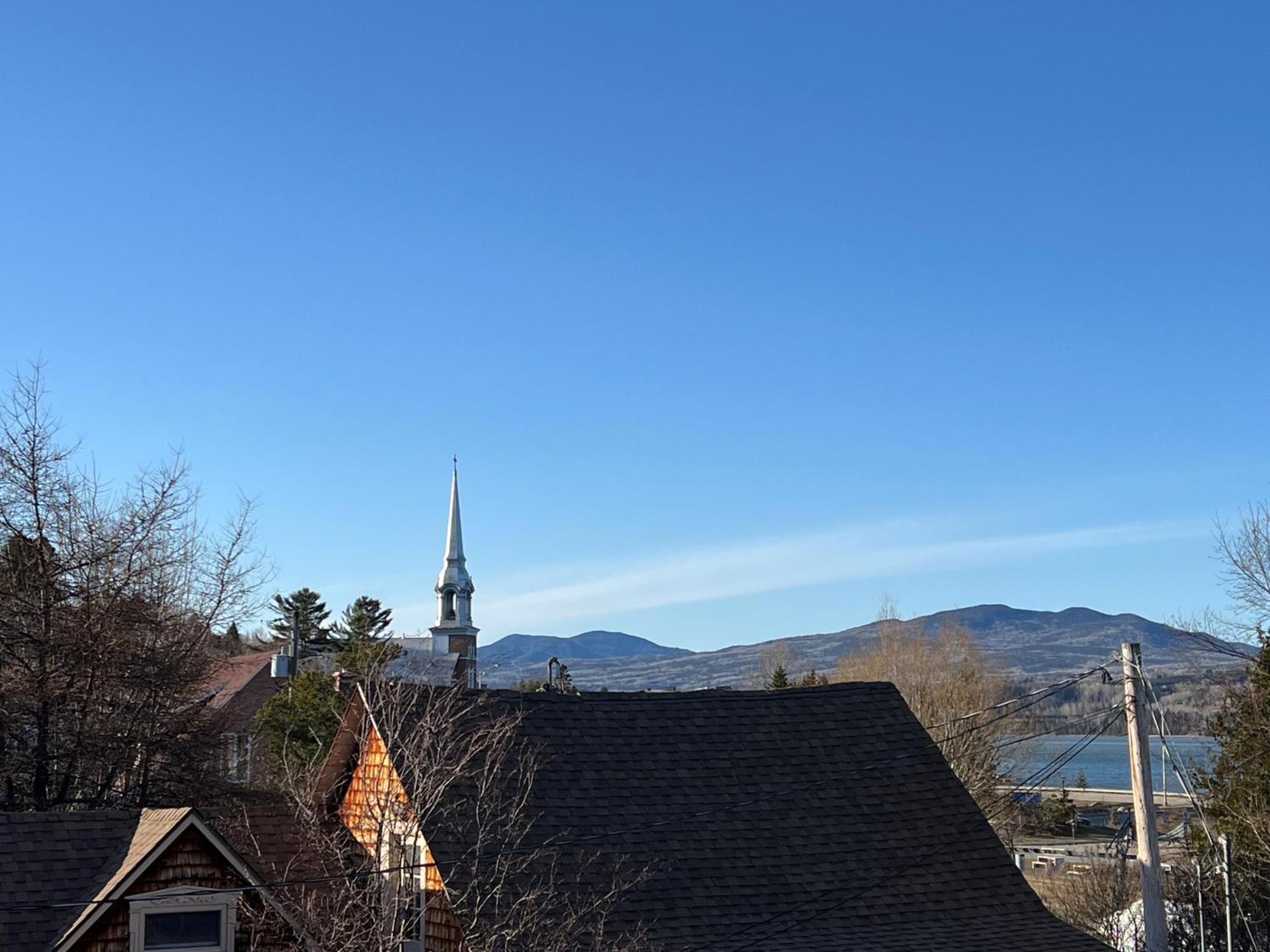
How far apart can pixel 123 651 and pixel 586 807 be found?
12.2 m

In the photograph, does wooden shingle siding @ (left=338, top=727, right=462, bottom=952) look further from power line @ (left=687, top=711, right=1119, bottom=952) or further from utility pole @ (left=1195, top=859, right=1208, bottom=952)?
utility pole @ (left=1195, top=859, right=1208, bottom=952)

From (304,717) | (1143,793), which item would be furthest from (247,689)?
(1143,793)

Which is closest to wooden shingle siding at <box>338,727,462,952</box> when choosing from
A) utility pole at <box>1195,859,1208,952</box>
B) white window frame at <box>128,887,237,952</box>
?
white window frame at <box>128,887,237,952</box>

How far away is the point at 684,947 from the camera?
18.6 metres

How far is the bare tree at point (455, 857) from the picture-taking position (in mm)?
17766

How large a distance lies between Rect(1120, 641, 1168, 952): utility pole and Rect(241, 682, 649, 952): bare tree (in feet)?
22.7

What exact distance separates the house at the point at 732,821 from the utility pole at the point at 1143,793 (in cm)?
353

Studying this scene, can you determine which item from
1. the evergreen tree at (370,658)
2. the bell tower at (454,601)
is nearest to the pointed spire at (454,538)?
the bell tower at (454,601)

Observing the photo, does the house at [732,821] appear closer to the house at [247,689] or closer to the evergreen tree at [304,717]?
the evergreen tree at [304,717]

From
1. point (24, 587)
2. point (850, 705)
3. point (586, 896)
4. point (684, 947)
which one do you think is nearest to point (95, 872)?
point (586, 896)

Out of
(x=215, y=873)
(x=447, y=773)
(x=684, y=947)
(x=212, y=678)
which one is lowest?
(x=684, y=947)

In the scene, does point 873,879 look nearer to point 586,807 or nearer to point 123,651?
point 586,807

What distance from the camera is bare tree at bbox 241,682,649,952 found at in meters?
17.8

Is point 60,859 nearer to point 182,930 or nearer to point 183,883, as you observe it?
point 183,883
